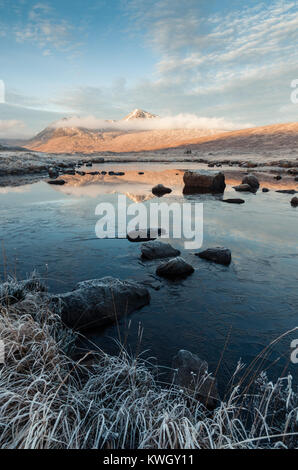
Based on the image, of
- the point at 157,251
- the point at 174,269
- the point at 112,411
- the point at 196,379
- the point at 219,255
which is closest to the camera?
the point at 112,411

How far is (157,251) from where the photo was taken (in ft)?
23.2

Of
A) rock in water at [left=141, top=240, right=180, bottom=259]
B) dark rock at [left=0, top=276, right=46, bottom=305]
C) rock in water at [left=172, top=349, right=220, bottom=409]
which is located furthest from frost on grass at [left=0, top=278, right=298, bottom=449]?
rock in water at [left=141, top=240, right=180, bottom=259]

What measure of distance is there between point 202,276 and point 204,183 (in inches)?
570

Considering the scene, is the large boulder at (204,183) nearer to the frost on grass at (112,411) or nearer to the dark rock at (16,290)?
the dark rock at (16,290)

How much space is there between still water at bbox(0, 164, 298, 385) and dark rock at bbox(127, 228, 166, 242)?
37 centimetres

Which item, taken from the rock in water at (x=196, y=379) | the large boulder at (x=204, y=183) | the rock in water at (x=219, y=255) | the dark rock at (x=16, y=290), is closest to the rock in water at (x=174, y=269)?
the rock in water at (x=219, y=255)

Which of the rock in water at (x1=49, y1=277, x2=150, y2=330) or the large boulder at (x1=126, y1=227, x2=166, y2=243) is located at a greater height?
the large boulder at (x1=126, y1=227, x2=166, y2=243)

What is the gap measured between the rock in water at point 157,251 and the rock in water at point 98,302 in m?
1.95

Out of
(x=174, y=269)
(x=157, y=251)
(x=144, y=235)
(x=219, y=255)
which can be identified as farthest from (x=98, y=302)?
(x=144, y=235)

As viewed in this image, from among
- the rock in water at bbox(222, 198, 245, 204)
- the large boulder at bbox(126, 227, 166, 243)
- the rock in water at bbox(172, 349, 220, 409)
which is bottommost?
the rock in water at bbox(172, 349, 220, 409)

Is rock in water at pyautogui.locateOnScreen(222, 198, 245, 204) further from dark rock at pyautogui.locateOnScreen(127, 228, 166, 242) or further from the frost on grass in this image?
the frost on grass

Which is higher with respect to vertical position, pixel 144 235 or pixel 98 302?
pixel 144 235

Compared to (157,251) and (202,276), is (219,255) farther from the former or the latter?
(157,251)

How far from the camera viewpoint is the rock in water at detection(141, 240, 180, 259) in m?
7.02
